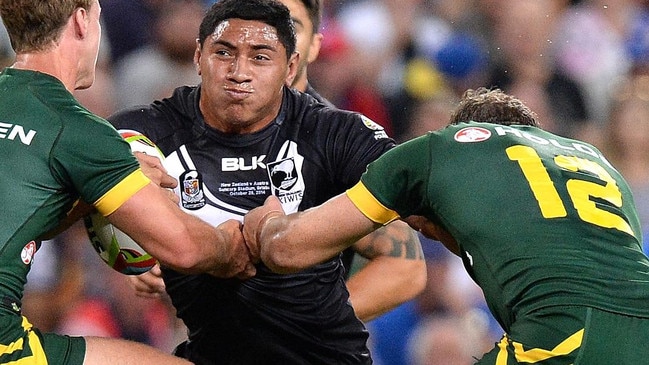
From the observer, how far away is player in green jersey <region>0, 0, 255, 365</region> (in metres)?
3.46

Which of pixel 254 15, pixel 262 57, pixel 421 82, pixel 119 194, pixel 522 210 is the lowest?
pixel 421 82

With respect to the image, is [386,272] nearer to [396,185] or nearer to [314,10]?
[314,10]

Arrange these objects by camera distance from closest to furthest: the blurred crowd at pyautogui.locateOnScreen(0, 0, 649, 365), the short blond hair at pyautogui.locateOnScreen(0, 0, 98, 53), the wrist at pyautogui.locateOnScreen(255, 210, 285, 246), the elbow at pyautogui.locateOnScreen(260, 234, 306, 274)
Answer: the short blond hair at pyautogui.locateOnScreen(0, 0, 98, 53), the elbow at pyautogui.locateOnScreen(260, 234, 306, 274), the wrist at pyautogui.locateOnScreen(255, 210, 285, 246), the blurred crowd at pyautogui.locateOnScreen(0, 0, 649, 365)

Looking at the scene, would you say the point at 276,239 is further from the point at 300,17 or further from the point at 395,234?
the point at 300,17

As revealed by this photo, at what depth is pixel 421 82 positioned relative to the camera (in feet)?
28.5

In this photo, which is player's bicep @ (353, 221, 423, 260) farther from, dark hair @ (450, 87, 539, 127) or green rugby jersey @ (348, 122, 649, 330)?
green rugby jersey @ (348, 122, 649, 330)

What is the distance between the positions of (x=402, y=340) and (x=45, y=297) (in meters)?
2.34

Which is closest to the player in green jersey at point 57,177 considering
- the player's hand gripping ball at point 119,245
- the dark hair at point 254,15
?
the player's hand gripping ball at point 119,245

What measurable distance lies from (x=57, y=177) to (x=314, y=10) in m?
2.54

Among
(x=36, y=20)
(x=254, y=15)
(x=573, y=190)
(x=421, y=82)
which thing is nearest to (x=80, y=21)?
(x=36, y=20)

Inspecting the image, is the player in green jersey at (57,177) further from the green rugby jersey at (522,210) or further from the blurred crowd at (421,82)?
the blurred crowd at (421,82)

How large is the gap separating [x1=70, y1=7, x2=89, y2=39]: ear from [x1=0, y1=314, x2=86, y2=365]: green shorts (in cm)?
99

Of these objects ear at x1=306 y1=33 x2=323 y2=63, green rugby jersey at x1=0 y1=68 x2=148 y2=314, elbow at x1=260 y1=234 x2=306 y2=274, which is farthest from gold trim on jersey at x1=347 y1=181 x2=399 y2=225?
ear at x1=306 y1=33 x2=323 y2=63

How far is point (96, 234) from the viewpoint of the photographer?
4.16m
